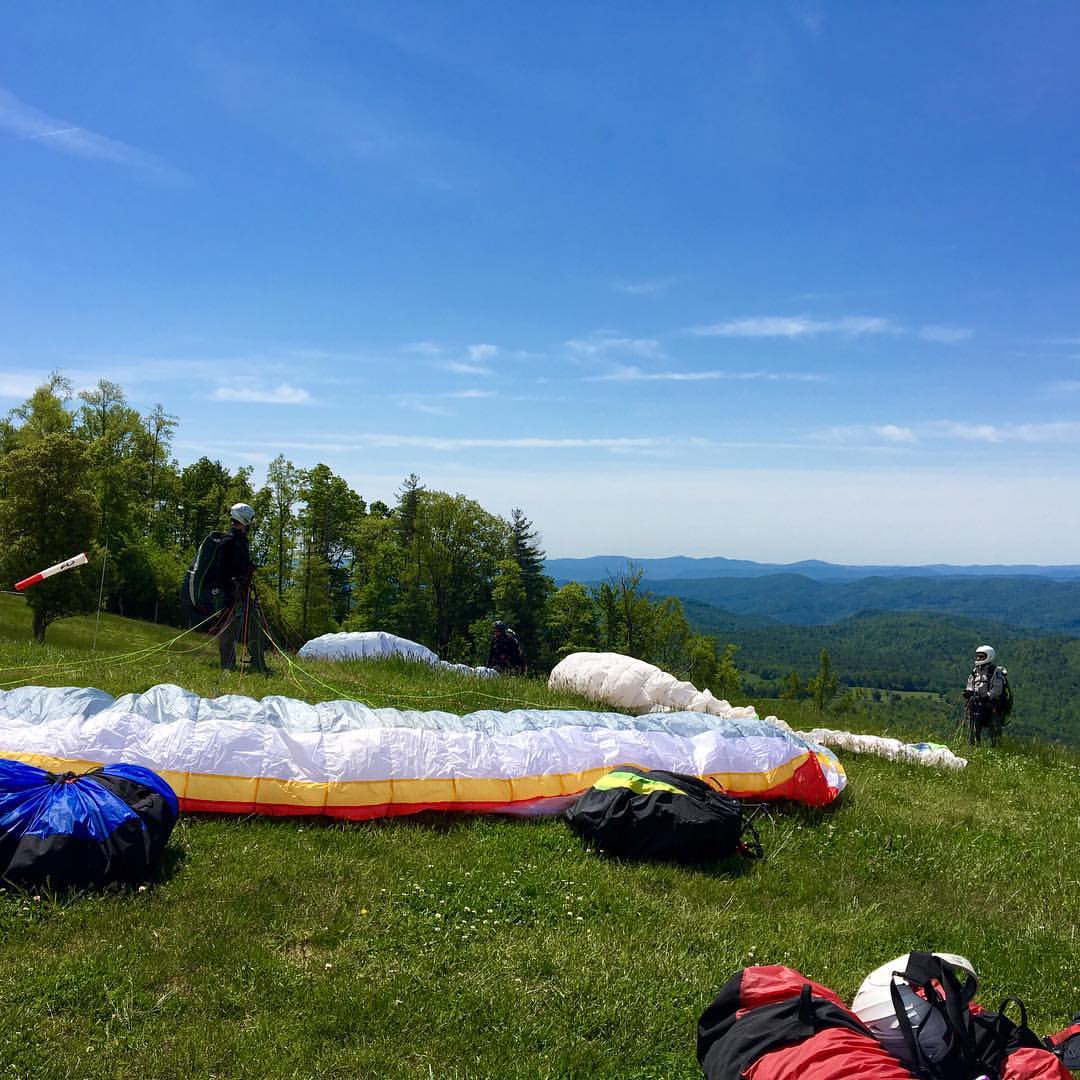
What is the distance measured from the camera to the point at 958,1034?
384 cm

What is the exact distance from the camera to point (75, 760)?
23.8 feet

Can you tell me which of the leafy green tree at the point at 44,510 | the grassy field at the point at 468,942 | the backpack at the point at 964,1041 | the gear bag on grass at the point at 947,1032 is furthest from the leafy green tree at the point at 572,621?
the backpack at the point at 964,1041

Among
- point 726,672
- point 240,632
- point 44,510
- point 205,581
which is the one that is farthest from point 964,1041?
point 726,672

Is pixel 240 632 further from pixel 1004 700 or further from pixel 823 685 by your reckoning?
pixel 823 685

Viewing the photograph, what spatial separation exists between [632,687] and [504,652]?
5019mm

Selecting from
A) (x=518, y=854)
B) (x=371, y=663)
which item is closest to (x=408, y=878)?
(x=518, y=854)

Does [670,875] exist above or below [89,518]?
below

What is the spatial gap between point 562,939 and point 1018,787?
9932 mm

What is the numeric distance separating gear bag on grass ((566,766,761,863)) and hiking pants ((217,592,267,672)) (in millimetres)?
7117

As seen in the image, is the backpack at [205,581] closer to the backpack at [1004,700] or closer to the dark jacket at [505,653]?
the dark jacket at [505,653]

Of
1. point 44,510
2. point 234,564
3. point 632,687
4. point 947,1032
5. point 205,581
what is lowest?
point 632,687

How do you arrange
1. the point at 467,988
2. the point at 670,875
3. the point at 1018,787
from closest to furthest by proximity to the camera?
the point at 467,988, the point at 670,875, the point at 1018,787

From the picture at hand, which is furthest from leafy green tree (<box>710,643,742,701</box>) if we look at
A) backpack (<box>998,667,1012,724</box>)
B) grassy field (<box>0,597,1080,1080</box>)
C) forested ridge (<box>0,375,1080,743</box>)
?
grassy field (<box>0,597,1080,1080</box>)

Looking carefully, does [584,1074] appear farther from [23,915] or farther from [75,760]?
[75,760]
